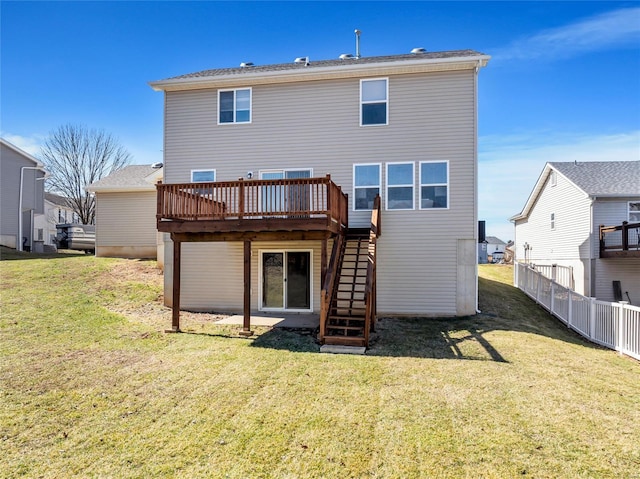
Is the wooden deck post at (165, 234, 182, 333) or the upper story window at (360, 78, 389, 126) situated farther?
the upper story window at (360, 78, 389, 126)

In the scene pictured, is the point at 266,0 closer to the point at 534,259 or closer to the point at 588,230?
the point at 588,230

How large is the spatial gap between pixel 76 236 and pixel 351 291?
21499 mm

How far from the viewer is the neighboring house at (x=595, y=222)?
1558 cm

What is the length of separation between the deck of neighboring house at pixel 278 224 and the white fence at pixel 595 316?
20.4 ft

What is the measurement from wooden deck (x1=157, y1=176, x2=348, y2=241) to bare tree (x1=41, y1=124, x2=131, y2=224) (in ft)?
95.5

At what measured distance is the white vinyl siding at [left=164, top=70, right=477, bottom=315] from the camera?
10672 mm

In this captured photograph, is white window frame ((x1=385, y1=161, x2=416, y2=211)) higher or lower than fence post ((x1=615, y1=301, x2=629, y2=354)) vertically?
higher

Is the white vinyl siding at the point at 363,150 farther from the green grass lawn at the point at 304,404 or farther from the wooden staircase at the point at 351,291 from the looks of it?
the green grass lawn at the point at 304,404

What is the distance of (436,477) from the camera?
11.6 ft

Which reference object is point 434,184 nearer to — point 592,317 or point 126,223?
point 592,317

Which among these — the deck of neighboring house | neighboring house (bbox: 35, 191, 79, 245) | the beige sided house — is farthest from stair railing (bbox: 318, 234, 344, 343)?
neighboring house (bbox: 35, 191, 79, 245)

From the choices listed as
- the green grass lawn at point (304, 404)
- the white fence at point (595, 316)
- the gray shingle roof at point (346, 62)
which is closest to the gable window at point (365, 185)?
the gray shingle roof at point (346, 62)

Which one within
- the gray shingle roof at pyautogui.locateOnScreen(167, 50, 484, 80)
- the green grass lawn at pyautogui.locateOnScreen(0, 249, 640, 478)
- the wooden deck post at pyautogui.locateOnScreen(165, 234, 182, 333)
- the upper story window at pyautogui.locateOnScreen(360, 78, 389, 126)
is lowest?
the green grass lawn at pyautogui.locateOnScreen(0, 249, 640, 478)

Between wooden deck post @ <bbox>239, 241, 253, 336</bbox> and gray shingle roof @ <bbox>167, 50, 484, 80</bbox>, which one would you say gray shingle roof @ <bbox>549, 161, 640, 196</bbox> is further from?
wooden deck post @ <bbox>239, 241, 253, 336</bbox>
